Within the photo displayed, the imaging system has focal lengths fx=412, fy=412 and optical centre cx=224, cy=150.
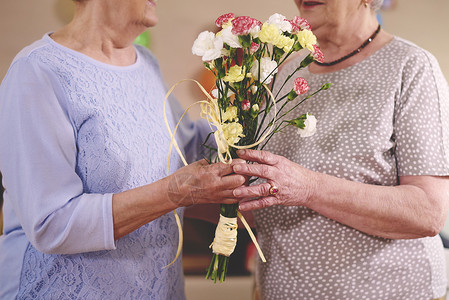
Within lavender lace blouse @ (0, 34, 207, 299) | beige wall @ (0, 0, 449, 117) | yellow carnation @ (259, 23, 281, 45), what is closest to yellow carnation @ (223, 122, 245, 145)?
yellow carnation @ (259, 23, 281, 45)

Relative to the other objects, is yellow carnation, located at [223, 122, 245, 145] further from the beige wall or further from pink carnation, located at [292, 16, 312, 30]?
the beige wall

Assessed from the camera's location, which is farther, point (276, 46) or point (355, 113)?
point (355, 113)

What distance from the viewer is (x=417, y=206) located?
1225mm

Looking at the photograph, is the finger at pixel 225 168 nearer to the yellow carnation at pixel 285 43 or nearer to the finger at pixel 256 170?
the finger at pixel 256 170

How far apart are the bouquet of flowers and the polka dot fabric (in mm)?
295

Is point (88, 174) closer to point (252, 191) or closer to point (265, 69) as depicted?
point (252, 191)

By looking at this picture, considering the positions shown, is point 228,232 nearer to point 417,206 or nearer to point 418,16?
point 417,206

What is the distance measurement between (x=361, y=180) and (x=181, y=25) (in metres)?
2.12

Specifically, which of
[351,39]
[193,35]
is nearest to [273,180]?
[351,39]

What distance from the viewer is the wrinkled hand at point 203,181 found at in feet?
3.55

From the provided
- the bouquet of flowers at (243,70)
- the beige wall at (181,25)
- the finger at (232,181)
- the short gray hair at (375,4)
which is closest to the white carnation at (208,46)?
the bouquet of flowers at (243,70)

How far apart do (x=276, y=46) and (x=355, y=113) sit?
0.45 meters

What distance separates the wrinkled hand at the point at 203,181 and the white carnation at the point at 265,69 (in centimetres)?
22

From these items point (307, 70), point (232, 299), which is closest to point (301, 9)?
point (307, 70)
